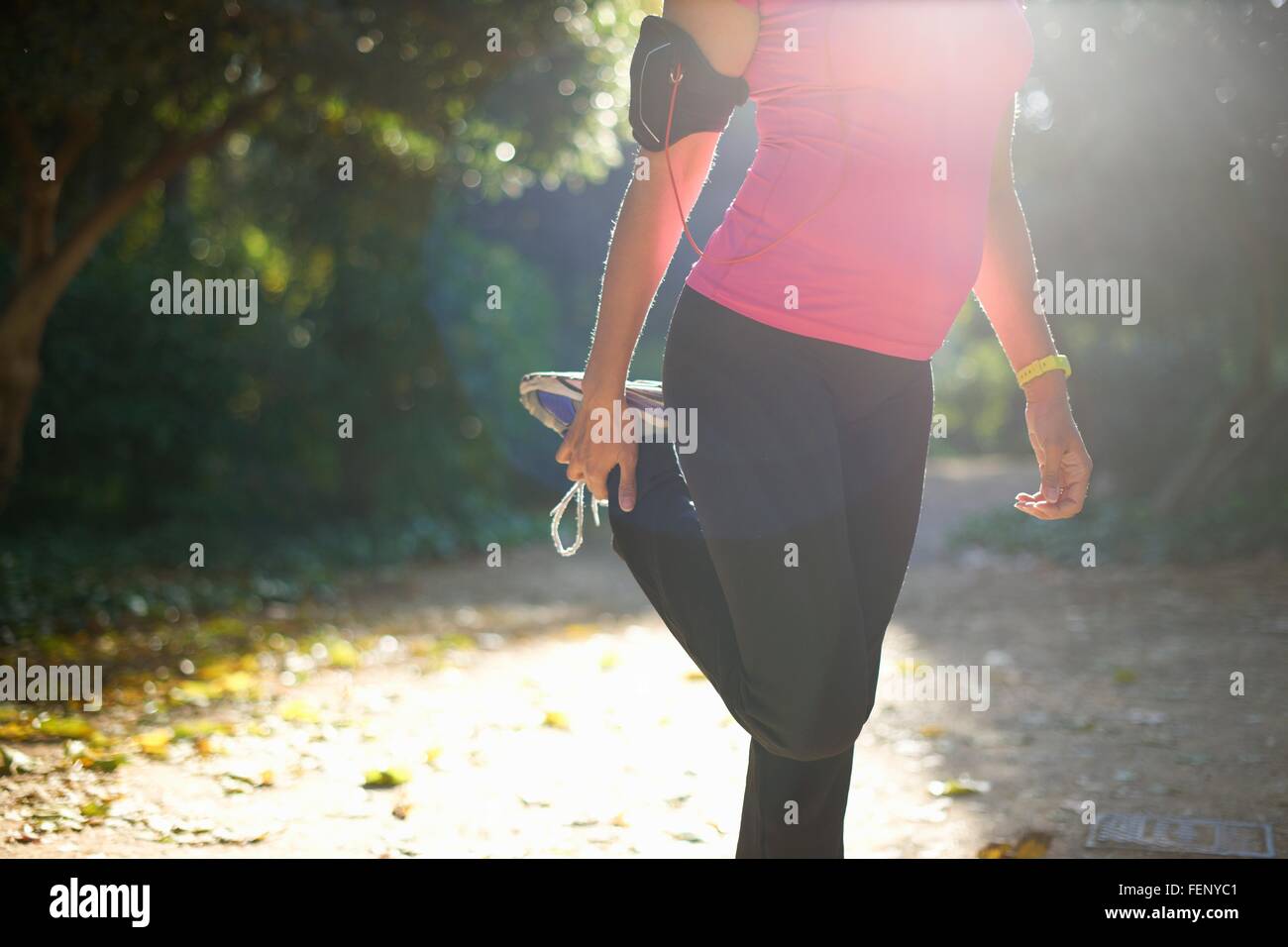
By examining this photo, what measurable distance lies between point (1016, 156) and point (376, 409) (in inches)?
252

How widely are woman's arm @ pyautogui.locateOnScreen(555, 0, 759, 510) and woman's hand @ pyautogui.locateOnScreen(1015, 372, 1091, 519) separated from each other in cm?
84

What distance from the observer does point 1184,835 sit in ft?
11.6

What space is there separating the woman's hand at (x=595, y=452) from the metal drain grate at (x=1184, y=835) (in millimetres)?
2089

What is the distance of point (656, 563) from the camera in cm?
227

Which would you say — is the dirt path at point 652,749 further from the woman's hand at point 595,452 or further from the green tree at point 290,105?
the green tree at point 290,105

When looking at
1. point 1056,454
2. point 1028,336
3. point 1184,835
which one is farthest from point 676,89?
point 1184,835

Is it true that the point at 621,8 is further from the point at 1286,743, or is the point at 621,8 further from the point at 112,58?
the point at 1286,743

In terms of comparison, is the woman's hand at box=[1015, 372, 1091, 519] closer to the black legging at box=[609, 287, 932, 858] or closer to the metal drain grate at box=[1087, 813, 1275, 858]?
the black legging at box=[609, 287, 932, 858]

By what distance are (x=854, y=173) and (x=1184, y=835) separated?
8.09 ft

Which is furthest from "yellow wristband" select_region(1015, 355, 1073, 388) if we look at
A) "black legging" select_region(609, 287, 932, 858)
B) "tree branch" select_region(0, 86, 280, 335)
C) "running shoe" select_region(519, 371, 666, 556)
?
"tree branch" select_region(0, 86, 280, 335)

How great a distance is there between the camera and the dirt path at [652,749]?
352 centimetres

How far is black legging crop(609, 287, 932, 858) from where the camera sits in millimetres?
2010

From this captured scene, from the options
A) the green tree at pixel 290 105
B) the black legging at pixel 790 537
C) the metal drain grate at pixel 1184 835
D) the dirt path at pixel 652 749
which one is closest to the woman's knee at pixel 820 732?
the black legging at pixel 790 537

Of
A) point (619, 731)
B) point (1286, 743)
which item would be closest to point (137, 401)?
point (619, 731)
